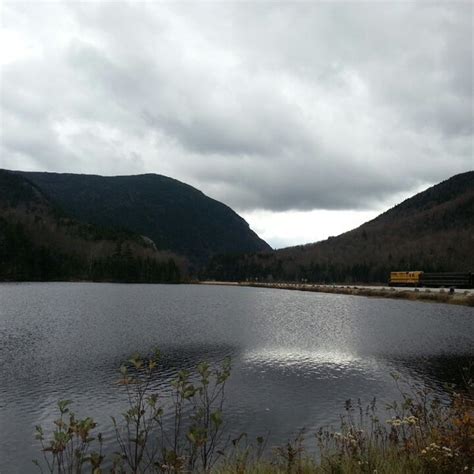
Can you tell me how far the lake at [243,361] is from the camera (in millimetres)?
18391

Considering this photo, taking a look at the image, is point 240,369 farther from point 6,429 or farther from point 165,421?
point 6,429

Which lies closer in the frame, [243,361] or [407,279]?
[243,361]

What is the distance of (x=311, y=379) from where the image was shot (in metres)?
25.1

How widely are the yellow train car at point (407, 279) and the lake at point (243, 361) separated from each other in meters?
71.2

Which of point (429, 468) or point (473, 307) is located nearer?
point (429, 468)

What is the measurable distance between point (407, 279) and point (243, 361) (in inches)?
4385

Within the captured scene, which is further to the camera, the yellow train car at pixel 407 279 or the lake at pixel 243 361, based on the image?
the yellow train car at pixel 407 279

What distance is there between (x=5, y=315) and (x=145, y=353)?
34.4 m

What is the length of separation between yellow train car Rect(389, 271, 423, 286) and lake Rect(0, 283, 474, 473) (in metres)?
71.2

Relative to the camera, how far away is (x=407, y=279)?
129000 mm

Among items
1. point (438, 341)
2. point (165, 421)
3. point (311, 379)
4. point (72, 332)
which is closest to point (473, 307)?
point (438, 341)

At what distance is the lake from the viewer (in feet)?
60.3

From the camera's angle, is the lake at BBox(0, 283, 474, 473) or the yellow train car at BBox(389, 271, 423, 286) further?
the yellow train car at BBox(389, 271, 423, 286)

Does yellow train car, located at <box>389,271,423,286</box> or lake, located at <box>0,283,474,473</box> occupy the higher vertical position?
yellow train car, located at <box>389,271,423,286</box>
